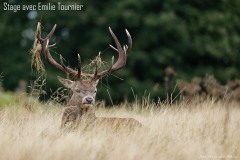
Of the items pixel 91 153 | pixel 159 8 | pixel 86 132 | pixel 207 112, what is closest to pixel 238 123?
pixel 207 112

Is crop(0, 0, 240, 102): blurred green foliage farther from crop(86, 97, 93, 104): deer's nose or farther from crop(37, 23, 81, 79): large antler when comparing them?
crop(86, 97, 93, 104): deer's nose

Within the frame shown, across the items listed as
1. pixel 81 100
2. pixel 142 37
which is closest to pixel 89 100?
pixel 81 100

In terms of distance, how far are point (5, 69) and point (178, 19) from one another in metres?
5.22

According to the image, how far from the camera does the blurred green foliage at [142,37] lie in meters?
21.1

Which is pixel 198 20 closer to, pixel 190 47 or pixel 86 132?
pixel 190 47

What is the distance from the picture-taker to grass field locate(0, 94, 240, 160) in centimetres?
646

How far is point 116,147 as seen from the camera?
21.8 feet

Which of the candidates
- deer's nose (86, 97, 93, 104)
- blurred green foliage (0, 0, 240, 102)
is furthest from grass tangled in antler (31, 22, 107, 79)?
blurred green foliage (0, 0, 240, 102)

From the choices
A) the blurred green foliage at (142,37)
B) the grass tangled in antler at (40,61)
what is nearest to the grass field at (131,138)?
the grass tangled in antler at (40,61)

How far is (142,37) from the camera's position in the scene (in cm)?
2139

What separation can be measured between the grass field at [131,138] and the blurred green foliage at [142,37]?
1185 cm

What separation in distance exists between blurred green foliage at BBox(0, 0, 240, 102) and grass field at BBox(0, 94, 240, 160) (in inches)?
467

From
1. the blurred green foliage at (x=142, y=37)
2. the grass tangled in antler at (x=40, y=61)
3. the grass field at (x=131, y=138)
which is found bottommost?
the blurred green foliage at (x=142, y=37)

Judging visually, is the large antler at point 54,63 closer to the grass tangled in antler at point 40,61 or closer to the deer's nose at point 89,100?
the grass tangled in antler at point 40,61
